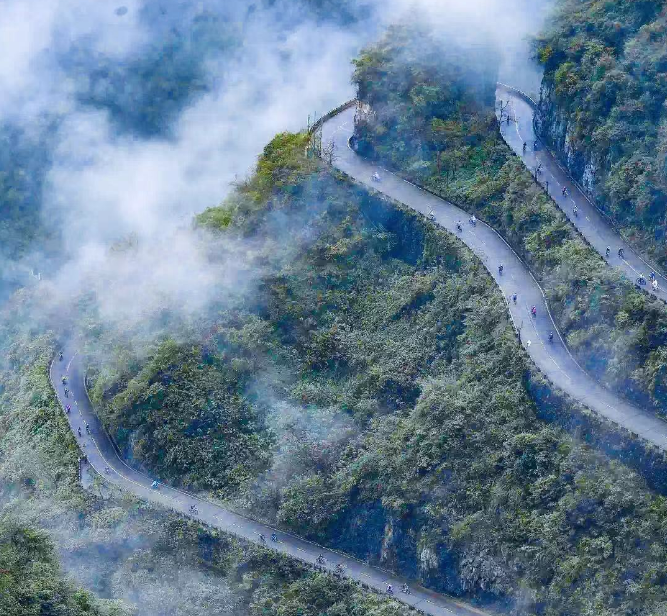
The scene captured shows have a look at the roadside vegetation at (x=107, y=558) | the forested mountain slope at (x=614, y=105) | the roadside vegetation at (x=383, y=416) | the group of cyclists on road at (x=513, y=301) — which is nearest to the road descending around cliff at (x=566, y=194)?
the group of cyclists on road at (x=513, y=301)

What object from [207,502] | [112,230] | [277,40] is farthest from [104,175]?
[207,502]

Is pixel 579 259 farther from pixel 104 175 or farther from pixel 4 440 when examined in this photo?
pixel 104 175

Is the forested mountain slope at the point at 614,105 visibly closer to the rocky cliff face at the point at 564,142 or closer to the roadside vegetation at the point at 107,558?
the rocky cliff face at the point at 564,142

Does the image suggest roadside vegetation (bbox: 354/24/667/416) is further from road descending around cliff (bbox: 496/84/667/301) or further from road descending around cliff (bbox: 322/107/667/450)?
road descending around cliff (bbox: 496/84/667/301)

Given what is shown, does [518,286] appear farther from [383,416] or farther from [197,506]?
[197,506]

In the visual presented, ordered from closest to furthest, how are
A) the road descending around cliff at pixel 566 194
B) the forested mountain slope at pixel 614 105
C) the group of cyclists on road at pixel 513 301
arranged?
the group of cyclists on road at pixel 513 301 < the road descending around cliff at pixel 566 194 < the forested mountain slope at pixel 614 105

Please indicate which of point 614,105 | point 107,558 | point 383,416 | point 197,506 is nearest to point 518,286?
point 383,416
